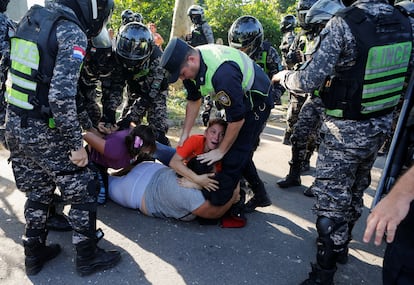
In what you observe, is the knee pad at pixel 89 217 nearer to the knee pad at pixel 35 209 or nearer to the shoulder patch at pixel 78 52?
the knee pad at pixel 35 209

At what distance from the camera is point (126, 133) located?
3.14 meters

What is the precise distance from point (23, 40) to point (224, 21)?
13.5 m

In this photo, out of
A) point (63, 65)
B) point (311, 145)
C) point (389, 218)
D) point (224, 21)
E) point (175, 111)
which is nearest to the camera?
point (389, 218)

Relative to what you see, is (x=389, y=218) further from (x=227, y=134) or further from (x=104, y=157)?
(x=104, y=157)

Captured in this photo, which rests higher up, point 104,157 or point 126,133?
point 126,133


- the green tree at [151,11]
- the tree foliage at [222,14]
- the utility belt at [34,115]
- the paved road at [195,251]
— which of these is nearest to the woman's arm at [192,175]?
the paved road at [195,251]

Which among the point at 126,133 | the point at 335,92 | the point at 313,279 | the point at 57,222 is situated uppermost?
the point at 335,92

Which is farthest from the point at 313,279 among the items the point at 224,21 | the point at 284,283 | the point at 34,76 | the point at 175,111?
the point at 224,21

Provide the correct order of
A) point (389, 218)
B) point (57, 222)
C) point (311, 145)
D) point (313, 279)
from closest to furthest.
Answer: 1. point (389, 218)
2. point (313, 279)
3. point (57, 222)
4. point (311, 145)

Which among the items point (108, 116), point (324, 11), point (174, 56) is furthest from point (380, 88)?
point (108, 116)

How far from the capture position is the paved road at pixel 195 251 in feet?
8.10

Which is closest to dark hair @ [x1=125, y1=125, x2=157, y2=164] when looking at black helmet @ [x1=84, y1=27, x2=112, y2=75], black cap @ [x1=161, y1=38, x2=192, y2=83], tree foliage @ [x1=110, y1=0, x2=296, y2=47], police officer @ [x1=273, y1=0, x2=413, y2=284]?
black cap @ [x1=161, y1=38, x2=192, y2=83]

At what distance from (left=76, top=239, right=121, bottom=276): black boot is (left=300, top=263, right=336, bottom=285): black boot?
138 centimetres

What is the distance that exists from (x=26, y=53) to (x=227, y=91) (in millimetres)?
1236
